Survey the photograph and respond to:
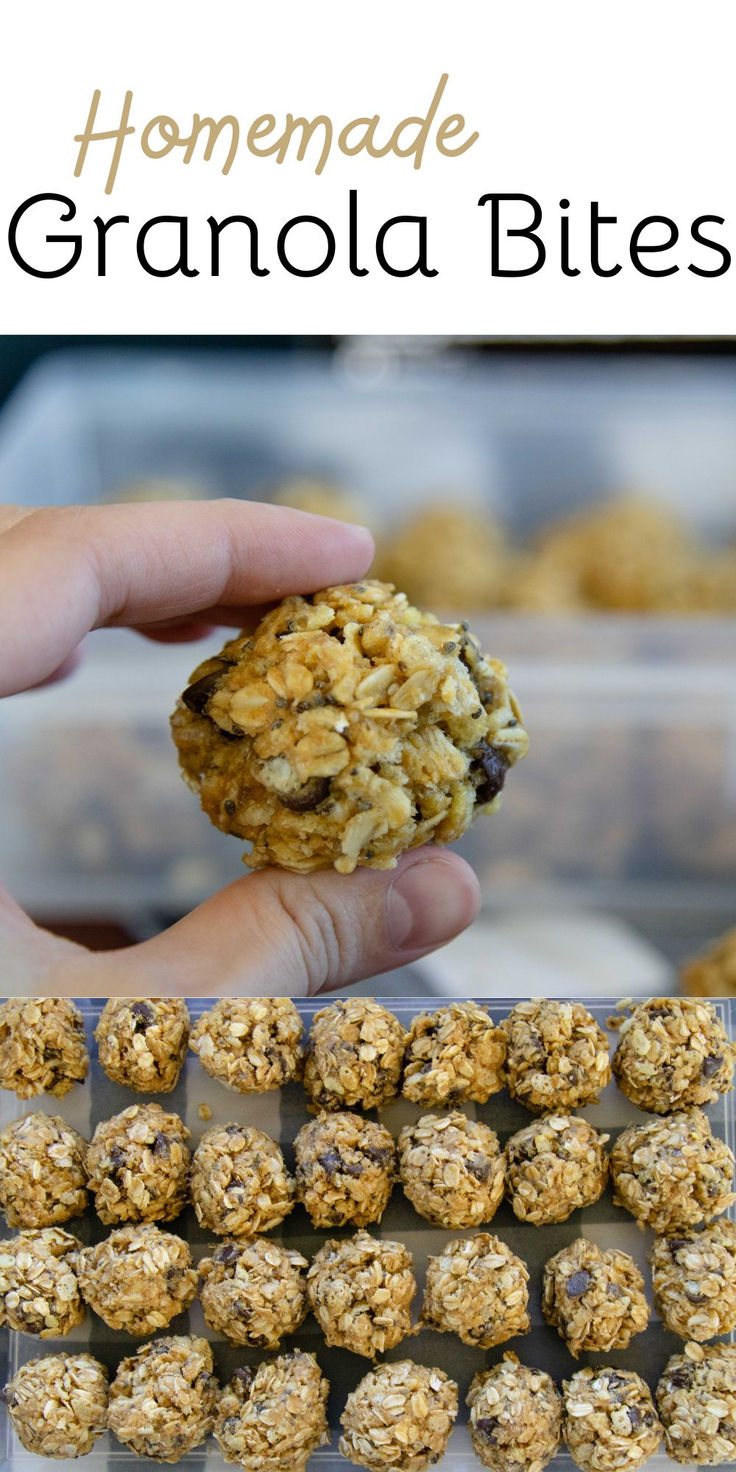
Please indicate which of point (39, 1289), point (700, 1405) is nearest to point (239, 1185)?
point (39, 1289)

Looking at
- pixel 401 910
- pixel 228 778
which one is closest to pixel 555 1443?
pixel 401 910

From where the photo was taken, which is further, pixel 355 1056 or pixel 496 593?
pixel 496 593

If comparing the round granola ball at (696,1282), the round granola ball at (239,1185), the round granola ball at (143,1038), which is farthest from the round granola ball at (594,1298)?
the round granola ball at (143,1038)

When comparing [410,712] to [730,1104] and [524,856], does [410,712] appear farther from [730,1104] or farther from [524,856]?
[524,856]

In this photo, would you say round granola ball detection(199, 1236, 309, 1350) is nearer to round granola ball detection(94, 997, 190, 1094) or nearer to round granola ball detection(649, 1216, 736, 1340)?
round granola ball detection(94, 997, 190, 1094)

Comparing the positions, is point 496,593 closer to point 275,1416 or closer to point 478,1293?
point 478,1293

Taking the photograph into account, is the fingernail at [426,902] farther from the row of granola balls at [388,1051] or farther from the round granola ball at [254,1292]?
the round granola ball at [254,1292]

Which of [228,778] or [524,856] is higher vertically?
[228,778]
